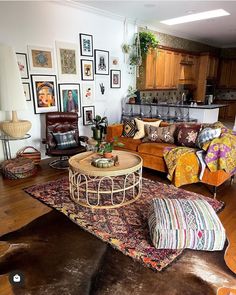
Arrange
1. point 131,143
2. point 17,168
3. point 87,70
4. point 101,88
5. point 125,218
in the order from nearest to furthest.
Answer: point 125,218, point 17,168, point 131,143, point 87,70, point 101,88

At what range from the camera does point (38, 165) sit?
423cm

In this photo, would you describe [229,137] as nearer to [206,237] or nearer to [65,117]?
[206,237]

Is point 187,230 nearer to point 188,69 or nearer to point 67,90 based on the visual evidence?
point 67,90

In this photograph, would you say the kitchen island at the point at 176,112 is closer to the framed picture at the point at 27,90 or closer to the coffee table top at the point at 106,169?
the coffee table top at the point at 106,169

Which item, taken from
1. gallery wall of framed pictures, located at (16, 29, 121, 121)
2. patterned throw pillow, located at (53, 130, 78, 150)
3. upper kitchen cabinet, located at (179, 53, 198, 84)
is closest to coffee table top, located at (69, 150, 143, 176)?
patterned throw pillow, located at (53, 130, 78, 150)

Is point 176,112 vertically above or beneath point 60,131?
above

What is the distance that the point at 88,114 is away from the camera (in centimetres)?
518

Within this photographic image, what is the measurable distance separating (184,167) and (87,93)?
109 inches

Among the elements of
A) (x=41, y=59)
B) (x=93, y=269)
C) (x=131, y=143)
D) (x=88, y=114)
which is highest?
(x=41, y=59)

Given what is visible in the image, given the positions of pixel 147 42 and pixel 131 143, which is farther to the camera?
pixel 147 42

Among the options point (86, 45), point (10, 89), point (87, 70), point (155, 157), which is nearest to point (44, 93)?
point (10, 89)

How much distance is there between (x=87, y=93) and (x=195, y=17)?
2902 mm

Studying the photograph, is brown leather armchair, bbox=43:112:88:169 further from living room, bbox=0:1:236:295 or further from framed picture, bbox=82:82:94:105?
framed picture, bbox=82:82:94:105

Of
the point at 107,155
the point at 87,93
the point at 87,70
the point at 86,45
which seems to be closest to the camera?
the point at 107,155
